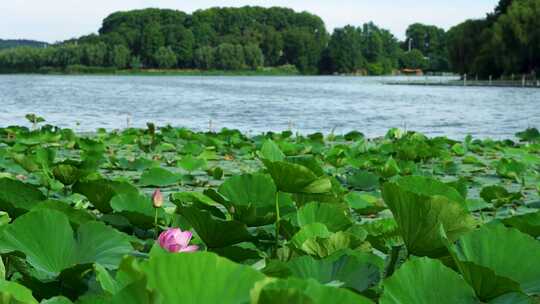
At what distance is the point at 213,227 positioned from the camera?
104cm

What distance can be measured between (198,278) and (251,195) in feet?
2.60

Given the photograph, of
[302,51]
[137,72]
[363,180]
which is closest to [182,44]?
[137,72]

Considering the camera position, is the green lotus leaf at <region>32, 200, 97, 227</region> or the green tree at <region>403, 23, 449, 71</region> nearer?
the green lotus leaf at <region>32, 200, 97, 227</region>

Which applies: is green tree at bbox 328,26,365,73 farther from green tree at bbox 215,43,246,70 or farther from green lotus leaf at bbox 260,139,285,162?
green lotus leaf at bbox 260,139,285,162

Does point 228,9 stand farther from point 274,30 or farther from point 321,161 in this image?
point 321,161

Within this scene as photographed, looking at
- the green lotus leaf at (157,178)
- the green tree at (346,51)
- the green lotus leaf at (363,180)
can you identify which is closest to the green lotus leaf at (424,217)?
the green lotus leaf at (157,178)

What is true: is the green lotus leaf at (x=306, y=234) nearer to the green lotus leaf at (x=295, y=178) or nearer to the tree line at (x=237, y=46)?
the green lotus leaf at (x=295, y=178)

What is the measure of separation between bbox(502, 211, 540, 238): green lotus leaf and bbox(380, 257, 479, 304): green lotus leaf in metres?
0.61

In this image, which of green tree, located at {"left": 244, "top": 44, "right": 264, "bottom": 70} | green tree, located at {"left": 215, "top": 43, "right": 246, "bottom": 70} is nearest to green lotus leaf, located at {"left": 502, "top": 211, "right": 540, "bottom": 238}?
green tree, located at {"left": 215, "top": 43, "right": 246, "bottom": 70}

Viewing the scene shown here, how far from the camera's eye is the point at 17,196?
1.35 m

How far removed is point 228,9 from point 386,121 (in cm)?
8903

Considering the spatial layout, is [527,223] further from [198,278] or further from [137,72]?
[137,72]

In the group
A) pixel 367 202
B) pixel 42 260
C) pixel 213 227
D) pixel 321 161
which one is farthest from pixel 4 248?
pixel 321 161

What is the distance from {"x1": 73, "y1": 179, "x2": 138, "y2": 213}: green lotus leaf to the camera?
1.47m
